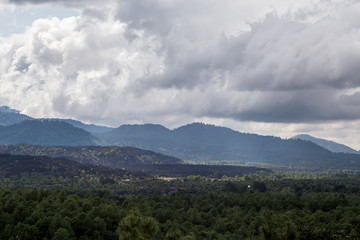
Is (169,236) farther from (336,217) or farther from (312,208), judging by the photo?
(312,208)

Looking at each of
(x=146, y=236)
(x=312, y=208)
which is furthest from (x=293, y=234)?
(x=312, y=208)

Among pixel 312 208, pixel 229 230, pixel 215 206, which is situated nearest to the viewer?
pixel 229 230

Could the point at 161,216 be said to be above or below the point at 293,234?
below

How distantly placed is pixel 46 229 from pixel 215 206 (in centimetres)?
8467

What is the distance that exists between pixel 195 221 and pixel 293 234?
93.2m

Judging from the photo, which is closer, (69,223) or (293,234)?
(293,234)

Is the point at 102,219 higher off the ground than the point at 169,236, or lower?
lower

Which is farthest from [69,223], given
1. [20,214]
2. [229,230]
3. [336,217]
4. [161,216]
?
[336,217]

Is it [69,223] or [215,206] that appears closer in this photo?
[69,223]

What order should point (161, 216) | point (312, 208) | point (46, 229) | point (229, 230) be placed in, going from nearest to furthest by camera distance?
point (46, 229)
point (229, 230)
point (161, 216)
point (312, 208)

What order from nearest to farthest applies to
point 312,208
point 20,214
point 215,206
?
point 20,214
point 312,208
point 215,206

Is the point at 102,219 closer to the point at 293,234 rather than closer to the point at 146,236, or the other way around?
the point at 146,236

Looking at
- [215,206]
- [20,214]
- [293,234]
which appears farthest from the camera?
[215,206]

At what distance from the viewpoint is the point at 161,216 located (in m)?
142
